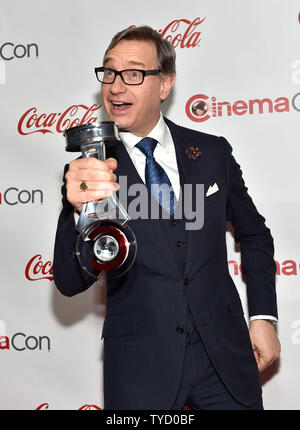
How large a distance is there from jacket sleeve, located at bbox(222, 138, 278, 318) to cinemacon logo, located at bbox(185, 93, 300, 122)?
511 millimetres

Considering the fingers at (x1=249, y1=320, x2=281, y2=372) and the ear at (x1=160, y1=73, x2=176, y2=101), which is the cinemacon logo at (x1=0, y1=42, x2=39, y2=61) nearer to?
the ear at (x1=160, y1=73, x2=176, y2=101)

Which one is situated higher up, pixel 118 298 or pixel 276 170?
pixel 276 170

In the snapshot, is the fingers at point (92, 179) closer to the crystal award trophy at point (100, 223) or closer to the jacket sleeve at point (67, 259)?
the crystal award trophy at point (100, 223)

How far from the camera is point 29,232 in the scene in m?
2.69

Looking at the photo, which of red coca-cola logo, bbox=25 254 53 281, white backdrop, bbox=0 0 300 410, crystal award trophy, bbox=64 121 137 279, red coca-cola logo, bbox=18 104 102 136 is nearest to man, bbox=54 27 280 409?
crystal award trophy, bbox=64 121 137 279

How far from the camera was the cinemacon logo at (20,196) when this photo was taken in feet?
8.81

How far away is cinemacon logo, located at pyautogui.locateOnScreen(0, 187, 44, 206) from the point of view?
8.81 ft

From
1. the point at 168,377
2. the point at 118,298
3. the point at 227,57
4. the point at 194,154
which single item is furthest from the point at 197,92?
the point at 168,377

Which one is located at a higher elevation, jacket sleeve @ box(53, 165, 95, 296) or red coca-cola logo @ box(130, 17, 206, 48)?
red coca-cola logo @ box(130, 17, 206, 48)

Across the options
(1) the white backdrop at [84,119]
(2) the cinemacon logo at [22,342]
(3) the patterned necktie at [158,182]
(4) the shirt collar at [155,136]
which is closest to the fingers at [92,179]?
(3) the patterned necktie at [158,182]

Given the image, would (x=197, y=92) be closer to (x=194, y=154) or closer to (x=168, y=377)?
(x=194, y=154)
